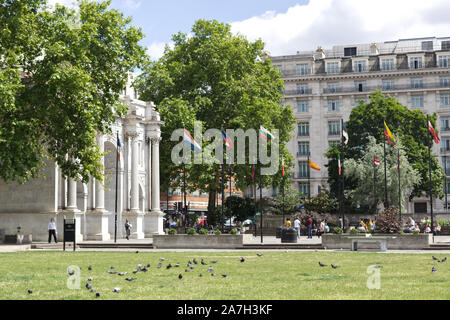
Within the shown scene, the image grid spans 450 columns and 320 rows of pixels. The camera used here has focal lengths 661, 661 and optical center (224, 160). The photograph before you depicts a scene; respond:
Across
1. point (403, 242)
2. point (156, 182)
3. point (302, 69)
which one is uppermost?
point (302, 69)

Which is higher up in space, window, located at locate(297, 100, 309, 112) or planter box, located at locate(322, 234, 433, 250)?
window, located at locate(297, 100, 309, 112)

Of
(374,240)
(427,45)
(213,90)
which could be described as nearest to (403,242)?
(374,240)

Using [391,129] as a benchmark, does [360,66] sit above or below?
above

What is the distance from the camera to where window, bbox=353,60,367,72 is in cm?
9819

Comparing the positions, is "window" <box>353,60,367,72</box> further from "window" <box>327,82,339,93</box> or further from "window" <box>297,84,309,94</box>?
"window" <box>297,84,309,94</box>

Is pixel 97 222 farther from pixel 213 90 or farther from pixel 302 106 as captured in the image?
pixel 302 106

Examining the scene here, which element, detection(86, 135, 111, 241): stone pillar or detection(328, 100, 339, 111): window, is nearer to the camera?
detection(86, 135, 111, 241): stone pillar

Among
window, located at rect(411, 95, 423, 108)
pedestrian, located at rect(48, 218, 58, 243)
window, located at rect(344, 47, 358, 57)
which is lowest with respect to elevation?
pedestrian, located at rect(48, 218, 58, 243)

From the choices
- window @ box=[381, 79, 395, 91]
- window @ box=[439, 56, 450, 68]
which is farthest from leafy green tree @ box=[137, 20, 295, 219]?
window @ box=[439, 56, 450, 68]

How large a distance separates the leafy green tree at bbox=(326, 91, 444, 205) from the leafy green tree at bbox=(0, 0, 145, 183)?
1712 inches

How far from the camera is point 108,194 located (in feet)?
179

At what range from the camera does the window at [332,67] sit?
325 feet

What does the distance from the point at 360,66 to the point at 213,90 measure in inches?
1654

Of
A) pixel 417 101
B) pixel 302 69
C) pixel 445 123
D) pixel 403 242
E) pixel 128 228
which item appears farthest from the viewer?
pixel 302 69
